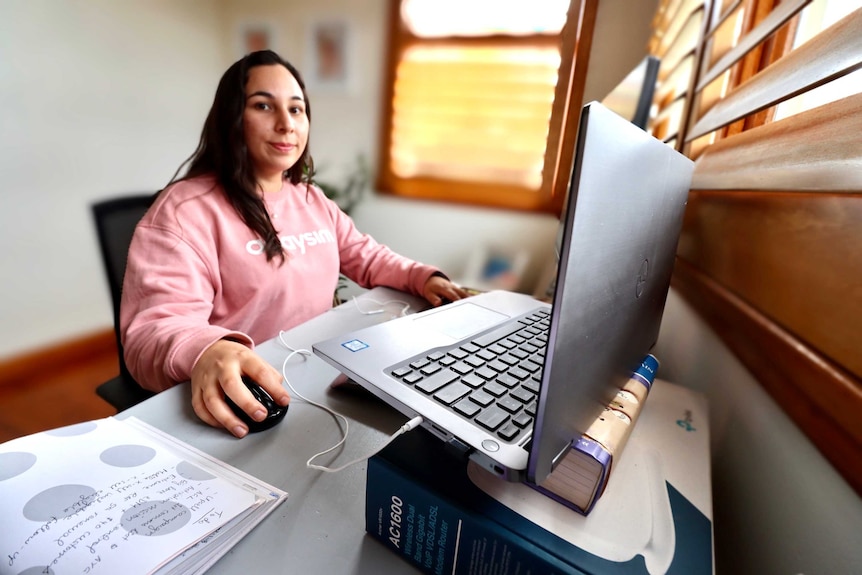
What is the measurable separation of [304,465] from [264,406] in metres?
0.09

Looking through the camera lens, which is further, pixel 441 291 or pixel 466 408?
pixel 441 291

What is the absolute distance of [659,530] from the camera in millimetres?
306

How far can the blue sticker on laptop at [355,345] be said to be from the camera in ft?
1.54

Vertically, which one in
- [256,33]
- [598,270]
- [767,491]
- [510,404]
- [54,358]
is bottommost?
[54,358]

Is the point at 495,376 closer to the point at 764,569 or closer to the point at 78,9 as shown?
the point at 764,569

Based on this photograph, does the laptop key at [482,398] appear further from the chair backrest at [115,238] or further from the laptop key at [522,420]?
the chair backrest at [115,238]

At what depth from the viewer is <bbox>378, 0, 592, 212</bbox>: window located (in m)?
0.85

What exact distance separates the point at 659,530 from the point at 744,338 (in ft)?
1.10

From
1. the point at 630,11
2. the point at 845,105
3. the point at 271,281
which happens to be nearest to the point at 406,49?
the point at 630,11

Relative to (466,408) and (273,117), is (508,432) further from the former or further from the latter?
(273,117)

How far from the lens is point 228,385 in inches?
17.1

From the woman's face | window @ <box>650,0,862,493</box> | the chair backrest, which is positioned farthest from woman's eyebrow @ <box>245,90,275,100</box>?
window @ <box>650,0,862,493</box>

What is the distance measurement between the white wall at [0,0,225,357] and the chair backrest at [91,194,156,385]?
1.96 feet

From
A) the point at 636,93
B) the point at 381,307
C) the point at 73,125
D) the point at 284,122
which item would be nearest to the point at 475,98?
the point at 636,93
